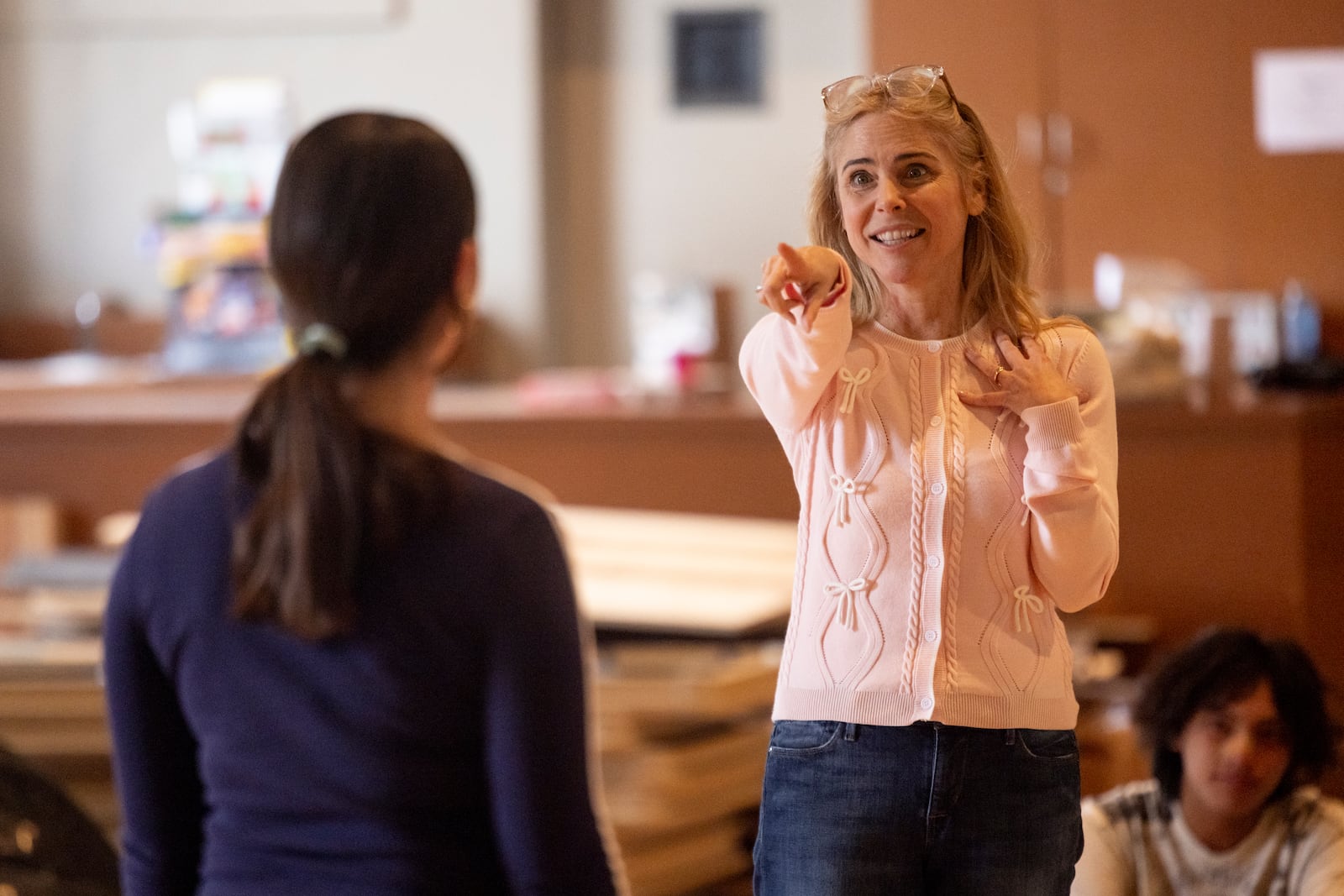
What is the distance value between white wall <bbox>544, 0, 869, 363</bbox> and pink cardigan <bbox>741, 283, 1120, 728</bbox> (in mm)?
4644

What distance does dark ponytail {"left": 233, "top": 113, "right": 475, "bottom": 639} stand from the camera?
99 cm

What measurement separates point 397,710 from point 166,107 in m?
5.32

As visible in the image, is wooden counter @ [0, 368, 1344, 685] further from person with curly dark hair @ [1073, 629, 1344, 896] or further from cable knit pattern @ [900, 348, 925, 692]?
cable knit pattern @ [900, 348, 925, 692]

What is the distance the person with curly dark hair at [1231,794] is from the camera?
1.57m

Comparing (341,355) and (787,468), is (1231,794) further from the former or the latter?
(787,468)

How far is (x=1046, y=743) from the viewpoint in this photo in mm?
956

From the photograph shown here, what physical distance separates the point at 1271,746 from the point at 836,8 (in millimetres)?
4514

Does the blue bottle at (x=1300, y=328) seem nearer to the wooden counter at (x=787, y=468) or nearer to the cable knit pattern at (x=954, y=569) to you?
the wooden counter at (x=787, y=468)

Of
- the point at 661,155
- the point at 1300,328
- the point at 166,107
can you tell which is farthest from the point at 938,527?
the point at 166,107

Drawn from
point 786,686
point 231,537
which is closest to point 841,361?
point 786,686

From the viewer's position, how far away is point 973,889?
0.93 metres

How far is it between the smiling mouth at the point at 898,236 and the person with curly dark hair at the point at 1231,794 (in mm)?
835

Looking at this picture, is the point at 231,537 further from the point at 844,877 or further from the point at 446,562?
the point at 844,877

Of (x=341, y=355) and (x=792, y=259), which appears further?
(x=341, y=355)
